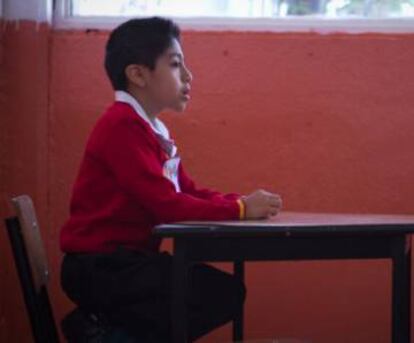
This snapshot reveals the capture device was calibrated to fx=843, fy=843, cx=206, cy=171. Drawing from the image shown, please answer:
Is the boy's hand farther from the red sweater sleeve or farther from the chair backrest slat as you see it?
the chair backrest slat

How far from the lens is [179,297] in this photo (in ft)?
→ 6.34

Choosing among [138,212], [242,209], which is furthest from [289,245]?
[138,212]

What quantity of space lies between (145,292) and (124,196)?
0.28 metres

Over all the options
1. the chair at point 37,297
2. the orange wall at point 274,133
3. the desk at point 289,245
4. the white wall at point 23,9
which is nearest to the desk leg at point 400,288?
the desk at point 289,245

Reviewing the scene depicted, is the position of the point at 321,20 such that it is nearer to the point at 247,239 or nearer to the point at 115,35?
the point at 115,35

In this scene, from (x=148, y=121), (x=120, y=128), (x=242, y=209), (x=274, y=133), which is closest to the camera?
(x=242, y=209)

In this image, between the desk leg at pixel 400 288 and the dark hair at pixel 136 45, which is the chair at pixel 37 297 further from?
the desk leg at pixel 400 288

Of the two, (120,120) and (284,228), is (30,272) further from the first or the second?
(284,228)

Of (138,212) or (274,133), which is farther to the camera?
(274,133)

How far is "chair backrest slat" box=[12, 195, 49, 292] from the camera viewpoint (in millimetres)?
2244

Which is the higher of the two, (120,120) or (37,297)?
(120,120)

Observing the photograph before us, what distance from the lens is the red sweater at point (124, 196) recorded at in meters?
2.14

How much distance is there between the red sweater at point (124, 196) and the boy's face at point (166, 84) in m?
0.16

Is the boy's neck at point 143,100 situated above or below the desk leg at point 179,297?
above
